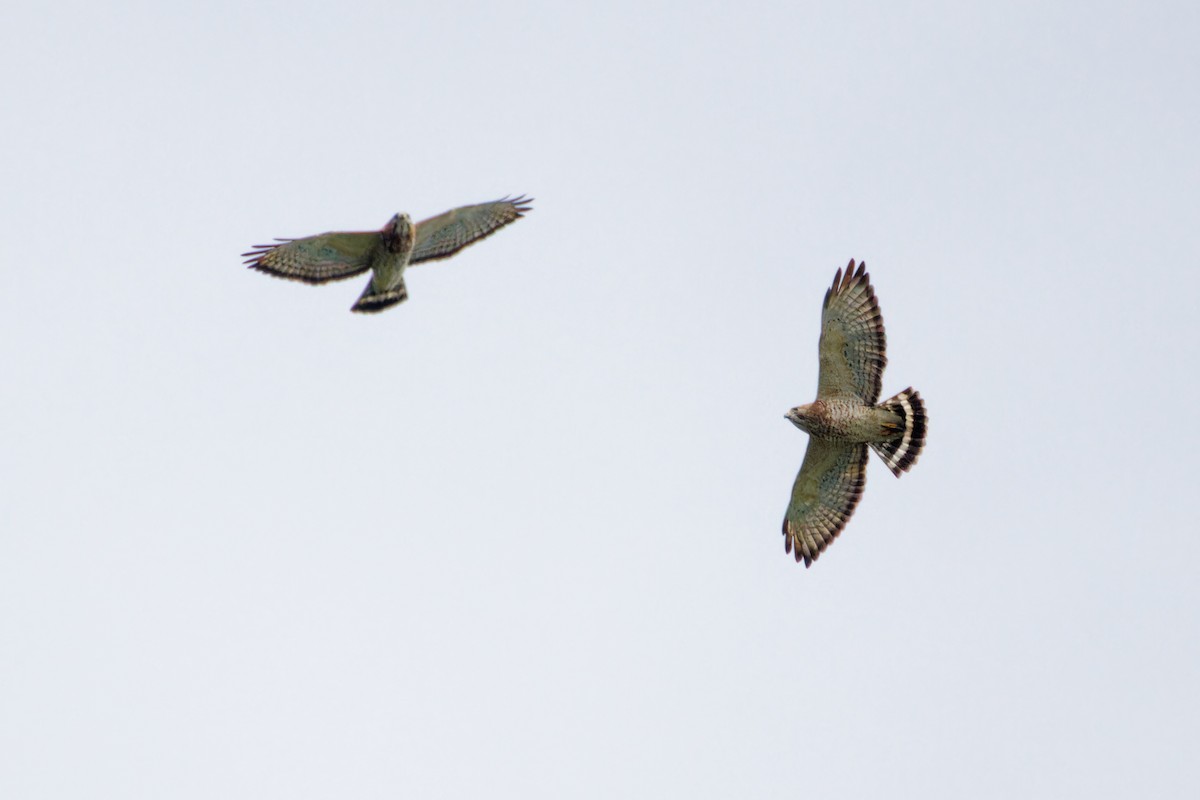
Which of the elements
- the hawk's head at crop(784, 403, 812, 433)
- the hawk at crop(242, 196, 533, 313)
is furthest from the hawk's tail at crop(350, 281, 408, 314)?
the hawk's head at crop(784, 403, 812, 433)

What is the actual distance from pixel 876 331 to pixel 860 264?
779 mm

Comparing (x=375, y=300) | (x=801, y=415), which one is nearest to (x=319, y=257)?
(x=375, y=300)

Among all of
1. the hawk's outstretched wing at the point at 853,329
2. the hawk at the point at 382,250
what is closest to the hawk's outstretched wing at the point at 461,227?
the hawk at the point at 382,250

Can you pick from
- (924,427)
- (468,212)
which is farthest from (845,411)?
(468,212)

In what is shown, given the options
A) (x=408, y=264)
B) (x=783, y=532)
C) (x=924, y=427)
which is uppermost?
(x=408, y=264)

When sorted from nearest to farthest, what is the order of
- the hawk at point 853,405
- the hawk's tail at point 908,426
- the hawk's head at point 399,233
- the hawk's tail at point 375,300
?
1. the hawk at point 853,405
2. the hawk's tail at point 908,426
3. the hawk's head at point 399,233
4. the hawk's tail at point 375,300

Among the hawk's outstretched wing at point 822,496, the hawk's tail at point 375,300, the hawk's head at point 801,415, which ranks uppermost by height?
the hawk's tail at point 375,300

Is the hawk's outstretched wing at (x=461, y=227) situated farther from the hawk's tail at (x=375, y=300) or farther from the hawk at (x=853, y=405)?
the hawk at (x=853, y=405)

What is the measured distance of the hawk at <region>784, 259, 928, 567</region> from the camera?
1709 centimetres

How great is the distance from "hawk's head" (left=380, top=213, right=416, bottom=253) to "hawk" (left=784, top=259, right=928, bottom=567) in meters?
4.84

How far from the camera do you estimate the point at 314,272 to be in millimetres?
18641

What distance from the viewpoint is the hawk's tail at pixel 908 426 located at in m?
17.4

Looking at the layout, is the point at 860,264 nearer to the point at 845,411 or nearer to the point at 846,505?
the point at 845,411

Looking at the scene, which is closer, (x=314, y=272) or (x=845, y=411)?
(x=845, y=411)
